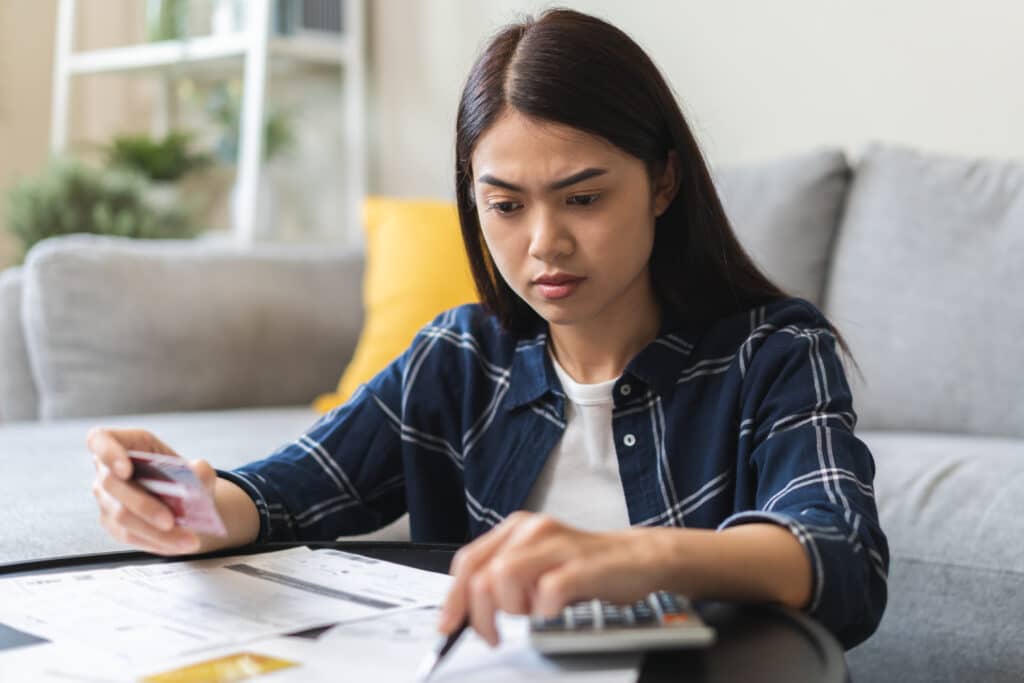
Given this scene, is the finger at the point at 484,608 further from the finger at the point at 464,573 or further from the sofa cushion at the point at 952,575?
the sofa cushion at the point at 952,575

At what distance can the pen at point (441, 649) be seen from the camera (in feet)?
1.93

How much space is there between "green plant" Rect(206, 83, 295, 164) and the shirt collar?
7.00 feet

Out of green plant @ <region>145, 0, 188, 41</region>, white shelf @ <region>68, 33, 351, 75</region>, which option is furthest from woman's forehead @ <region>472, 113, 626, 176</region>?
green plant @ <region>145, 0, 188, 41</region>

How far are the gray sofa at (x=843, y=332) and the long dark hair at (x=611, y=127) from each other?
469mm

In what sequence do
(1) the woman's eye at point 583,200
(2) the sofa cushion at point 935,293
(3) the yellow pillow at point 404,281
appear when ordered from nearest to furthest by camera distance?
(1) the woman's eye at point 583,200
(2) the sofa cushion at point 935,293
(3) the yellow pillow at point 404,281

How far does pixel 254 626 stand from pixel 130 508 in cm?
19

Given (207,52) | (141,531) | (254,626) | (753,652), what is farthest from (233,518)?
(207,52)

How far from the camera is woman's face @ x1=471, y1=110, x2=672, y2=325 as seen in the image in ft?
3.02

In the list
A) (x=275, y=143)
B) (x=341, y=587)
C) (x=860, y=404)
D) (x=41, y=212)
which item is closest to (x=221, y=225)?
(x=275, y=143)

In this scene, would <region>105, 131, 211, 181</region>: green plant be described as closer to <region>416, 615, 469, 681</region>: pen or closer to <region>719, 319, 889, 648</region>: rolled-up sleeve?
<region>719, 319, 889, 648</region>: rolled-up sleeve

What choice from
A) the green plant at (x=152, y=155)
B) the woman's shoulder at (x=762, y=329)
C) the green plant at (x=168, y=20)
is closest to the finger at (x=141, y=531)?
the woman's shoulder at (x=762, y=329)

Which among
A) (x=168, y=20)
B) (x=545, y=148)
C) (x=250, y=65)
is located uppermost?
(x=168, y=20)

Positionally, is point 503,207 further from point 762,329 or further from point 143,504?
point 143,504

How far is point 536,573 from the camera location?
59cm
